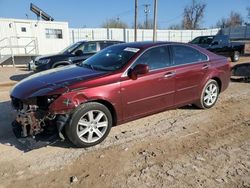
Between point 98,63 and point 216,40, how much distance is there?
37.8ft

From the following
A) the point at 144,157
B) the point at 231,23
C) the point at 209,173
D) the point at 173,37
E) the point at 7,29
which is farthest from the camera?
the point at 231,23

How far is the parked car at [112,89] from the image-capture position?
378 centimetres

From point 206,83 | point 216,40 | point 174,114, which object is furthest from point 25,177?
point 216,40

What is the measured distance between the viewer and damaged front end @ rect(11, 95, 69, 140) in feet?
12.1

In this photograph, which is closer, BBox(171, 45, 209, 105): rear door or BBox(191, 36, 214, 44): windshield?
BBox(171, 45, 209, 105): rear door

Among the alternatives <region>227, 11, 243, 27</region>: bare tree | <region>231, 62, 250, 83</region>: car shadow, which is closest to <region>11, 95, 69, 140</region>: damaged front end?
<region>231, 62, 250, 83</region>: car shadow

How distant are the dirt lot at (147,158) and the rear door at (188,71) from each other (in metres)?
0.54

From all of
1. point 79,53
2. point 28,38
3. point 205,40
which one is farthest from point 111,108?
point 28,38

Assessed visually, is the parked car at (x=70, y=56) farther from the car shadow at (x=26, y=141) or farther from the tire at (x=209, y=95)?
the tire at (x=209, y=95)

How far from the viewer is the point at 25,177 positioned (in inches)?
130

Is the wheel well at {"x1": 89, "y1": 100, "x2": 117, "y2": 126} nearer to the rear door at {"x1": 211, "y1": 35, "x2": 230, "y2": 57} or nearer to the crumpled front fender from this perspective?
the crumpled front fender

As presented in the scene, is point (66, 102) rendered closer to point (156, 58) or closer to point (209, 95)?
point (156, 58)

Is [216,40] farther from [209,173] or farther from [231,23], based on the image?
[231,23]

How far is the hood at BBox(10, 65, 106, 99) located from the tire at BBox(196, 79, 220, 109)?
2.60m
